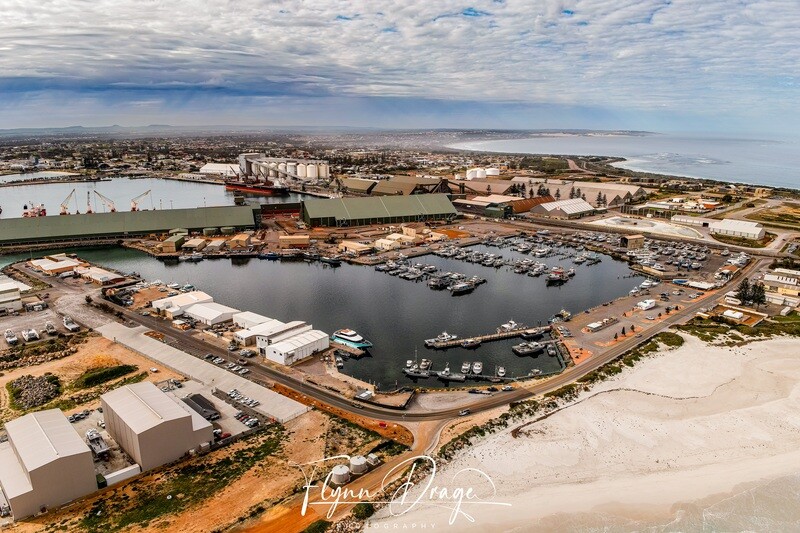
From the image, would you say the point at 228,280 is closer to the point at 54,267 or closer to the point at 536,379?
the point at 54,267

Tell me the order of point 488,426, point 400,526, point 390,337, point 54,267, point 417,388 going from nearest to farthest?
1. point 400,526
2. point 488,426
3. point 417,388
4. point 390,337
5. point 54,267

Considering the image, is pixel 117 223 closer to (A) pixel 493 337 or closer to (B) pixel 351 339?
(B) pixel 351 339

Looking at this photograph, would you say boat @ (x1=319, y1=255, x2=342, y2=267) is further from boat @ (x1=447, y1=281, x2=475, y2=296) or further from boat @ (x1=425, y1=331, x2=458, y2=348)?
boat @ (x1=425, y1=331, x2=458, y2=348)

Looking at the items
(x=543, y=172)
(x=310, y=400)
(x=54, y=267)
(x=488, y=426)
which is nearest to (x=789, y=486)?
(x=488, y=426)

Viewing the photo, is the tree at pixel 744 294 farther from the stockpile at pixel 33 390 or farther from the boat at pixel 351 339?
the stockpile at pixel 33 390

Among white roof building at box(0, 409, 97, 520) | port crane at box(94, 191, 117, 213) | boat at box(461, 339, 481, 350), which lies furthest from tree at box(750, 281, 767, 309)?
port crane at box(94, 191, 117, 213)
